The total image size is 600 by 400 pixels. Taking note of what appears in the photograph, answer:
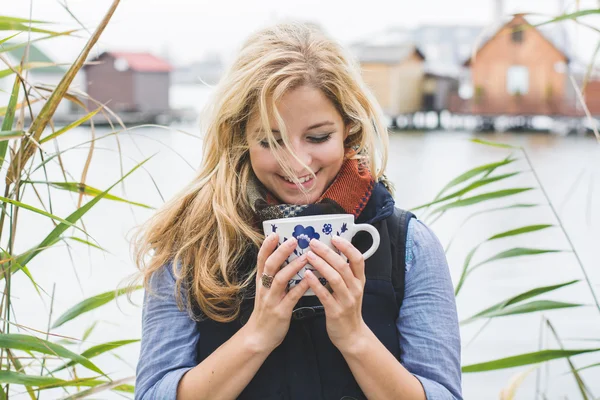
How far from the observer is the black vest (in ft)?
4.43

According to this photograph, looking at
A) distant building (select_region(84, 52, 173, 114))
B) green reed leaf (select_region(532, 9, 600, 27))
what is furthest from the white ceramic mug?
distant building (select_region(84, 52, 173, 114))

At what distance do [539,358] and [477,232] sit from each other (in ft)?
30.9

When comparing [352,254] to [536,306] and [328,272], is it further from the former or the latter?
[536,306]

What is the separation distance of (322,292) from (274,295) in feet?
0.25

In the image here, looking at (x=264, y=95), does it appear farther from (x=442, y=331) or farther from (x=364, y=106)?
(x=442, y=331)

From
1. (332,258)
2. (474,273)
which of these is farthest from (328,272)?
(474,273)

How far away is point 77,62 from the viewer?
1.39m

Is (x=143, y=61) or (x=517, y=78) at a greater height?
(x=143, y=61)

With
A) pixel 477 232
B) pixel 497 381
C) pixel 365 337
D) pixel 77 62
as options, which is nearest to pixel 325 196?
pixel 365 337

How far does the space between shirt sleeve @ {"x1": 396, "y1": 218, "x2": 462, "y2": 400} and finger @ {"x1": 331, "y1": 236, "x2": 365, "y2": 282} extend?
18 centimetres

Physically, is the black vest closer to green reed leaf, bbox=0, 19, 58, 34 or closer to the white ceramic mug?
the white ceramic mug

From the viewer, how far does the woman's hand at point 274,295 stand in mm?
1186

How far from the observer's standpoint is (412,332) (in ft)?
4.47

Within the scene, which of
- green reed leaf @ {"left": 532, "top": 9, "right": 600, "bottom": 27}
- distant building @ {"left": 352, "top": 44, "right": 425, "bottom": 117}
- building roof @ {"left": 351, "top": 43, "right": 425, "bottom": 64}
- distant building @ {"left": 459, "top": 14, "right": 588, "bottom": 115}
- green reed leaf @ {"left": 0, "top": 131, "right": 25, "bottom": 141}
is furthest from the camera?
building roof @ {"left": 351, "top": 43, "right": 425, "bottom": 64}
